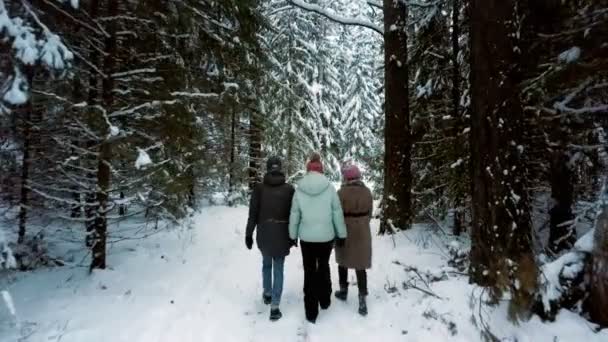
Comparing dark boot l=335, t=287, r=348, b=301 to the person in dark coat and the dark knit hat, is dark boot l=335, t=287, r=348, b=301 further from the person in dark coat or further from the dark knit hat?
the dark knit hat

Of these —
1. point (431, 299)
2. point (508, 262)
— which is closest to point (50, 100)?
point (431, 299)

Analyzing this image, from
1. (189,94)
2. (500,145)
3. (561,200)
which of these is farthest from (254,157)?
(500,145)

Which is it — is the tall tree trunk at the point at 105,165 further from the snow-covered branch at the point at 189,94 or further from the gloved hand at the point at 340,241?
the gloved hand at the point at 340,241

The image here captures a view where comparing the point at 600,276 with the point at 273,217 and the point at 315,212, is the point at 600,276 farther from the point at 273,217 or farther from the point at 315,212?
the point at 273,217

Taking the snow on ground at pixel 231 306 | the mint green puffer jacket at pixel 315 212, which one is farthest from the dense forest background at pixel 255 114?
the mint green puffer jacket at pixel 315 212

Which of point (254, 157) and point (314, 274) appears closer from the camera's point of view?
point (314, 274)

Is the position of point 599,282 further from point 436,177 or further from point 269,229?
point 436,177

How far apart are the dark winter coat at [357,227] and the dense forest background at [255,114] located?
1.43m

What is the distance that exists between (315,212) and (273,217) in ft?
2.19

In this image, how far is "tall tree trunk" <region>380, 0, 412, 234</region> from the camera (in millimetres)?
9016

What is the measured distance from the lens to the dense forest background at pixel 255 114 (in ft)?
15.4

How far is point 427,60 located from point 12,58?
9004 mm

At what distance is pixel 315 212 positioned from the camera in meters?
5.60

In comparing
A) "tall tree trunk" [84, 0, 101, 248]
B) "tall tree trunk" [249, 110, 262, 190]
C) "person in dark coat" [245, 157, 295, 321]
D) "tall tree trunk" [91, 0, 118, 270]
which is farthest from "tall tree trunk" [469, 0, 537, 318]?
"tall tree trunk" [249, 110, 262, 190]
